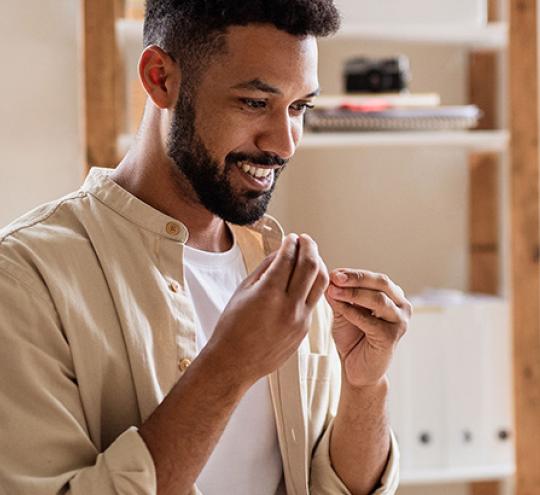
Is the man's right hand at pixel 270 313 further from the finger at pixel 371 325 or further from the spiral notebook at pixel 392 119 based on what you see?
the spiral notebook at pixel 392 119

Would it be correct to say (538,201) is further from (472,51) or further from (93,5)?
(93,5)

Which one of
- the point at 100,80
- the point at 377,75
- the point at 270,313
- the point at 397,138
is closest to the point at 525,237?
the point at 397,138

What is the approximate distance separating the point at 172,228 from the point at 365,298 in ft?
0.86

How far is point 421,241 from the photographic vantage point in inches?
108

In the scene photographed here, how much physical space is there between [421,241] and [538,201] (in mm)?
417

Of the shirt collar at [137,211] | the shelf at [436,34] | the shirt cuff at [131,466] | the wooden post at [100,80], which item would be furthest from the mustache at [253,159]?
the shelf at [436,34]

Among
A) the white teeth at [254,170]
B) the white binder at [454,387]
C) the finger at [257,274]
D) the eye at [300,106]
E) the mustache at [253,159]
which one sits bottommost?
the white binder at [454,387]

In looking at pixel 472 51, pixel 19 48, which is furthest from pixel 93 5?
pixel 472 51

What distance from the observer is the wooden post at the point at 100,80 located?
224 cm

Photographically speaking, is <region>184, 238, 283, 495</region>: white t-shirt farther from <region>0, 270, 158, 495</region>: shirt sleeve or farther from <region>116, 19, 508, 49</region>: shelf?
<region>116, 19, 508, 49</region>: shelf

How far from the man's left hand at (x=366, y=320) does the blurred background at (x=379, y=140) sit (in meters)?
1.08

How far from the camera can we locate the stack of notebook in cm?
237

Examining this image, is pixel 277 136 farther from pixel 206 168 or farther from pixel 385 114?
pixel 385 114

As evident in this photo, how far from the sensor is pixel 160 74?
130 centimetres
